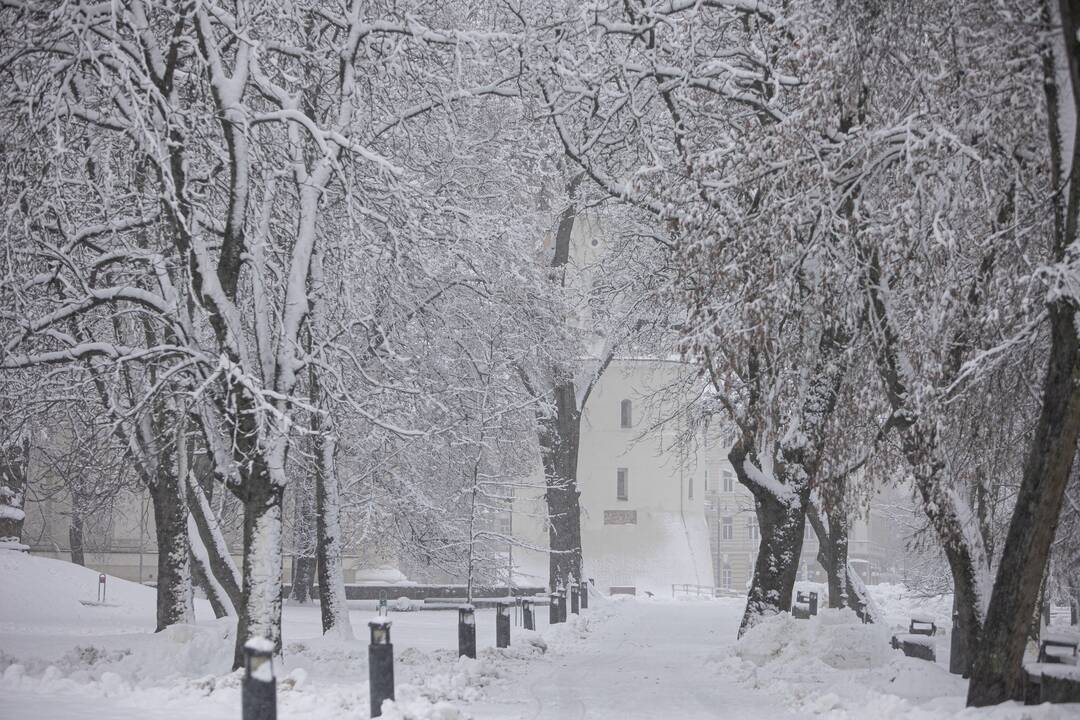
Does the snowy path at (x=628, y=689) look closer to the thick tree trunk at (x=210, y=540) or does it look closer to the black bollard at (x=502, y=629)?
the black bollard at (x=502, y=629)

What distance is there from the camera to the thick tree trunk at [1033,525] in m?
9.26

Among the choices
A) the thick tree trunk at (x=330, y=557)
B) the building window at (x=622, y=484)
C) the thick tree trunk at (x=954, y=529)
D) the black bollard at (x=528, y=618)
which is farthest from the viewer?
the building window at (x=622, y=484)

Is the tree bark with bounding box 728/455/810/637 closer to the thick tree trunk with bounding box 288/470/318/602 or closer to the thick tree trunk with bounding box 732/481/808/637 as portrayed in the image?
the thick tree trunk with bounding box 732/481/808/637

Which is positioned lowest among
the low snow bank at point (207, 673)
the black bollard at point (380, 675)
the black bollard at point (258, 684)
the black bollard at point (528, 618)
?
the black bollard at point (528, 618)

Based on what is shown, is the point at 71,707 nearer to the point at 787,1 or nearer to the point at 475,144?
the point at 787,1

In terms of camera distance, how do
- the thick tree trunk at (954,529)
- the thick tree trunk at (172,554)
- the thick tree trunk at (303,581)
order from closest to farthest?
the thick tree trunk at (954,529)
the thick tree trunk at (172,554)
the thick tree trunk at (303,581)

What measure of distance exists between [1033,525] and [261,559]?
308 inches

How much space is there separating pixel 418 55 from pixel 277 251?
3510mm

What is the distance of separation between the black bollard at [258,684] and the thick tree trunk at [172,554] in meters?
10.1

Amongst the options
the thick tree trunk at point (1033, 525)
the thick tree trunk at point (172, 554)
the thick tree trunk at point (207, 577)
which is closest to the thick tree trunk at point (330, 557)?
the thick tree trunk at point (172, 554)

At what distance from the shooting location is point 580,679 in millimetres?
14211

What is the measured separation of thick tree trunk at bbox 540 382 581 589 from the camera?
29.7 meters

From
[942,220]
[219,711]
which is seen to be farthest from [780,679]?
[219,711]

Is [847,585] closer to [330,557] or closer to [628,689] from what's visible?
[330,557]
